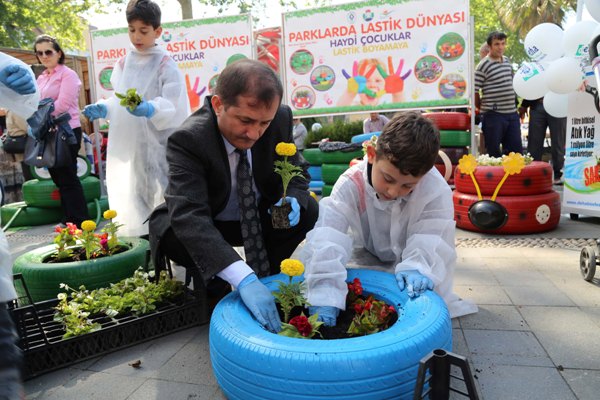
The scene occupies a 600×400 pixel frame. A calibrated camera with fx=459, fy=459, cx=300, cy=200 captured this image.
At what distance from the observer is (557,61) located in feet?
12.2

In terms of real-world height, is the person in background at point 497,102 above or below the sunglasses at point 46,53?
below

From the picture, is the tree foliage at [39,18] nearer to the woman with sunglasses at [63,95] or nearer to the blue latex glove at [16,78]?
the woman with sunglasses at [63,95]

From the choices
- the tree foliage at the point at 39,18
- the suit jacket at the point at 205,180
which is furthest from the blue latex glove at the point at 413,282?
the tree foliage at the point at 39,18

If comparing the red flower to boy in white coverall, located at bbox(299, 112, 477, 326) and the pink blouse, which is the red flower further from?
the pink blouse

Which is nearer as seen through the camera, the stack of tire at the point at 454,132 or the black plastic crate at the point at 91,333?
the black plastic crate at the point at 91,333

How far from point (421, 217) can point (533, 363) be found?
0.72 meters

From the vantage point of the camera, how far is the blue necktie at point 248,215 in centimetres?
210

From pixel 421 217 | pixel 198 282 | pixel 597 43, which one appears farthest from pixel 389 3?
pixel 198 282

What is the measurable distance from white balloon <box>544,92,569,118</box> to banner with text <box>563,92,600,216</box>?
231 millimetres

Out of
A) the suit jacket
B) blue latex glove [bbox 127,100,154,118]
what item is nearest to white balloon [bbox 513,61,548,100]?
the suit jacket

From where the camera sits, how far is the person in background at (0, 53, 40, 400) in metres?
0.70

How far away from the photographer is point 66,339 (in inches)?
72.1

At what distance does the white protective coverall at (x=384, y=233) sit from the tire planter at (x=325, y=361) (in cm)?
36

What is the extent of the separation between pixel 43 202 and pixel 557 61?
518cm
